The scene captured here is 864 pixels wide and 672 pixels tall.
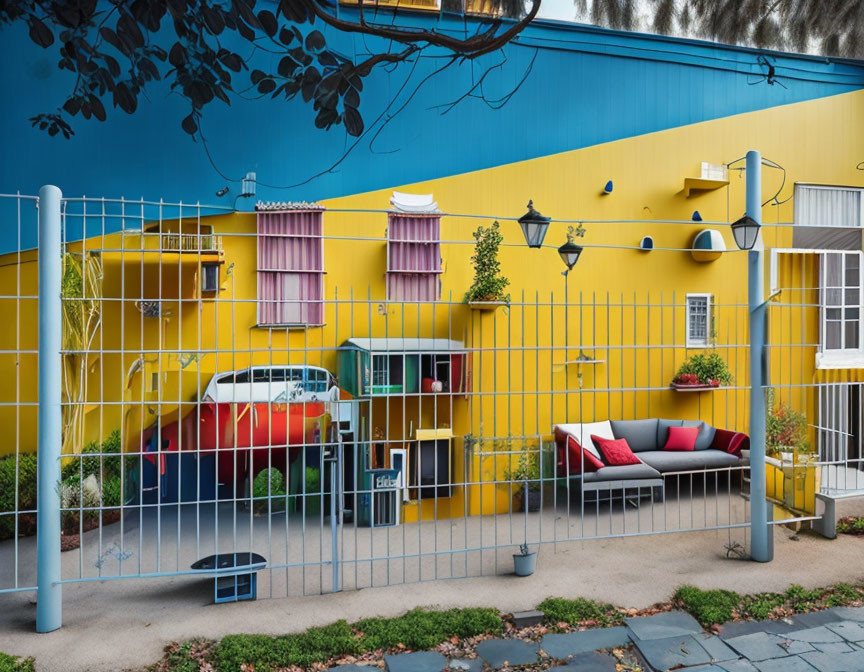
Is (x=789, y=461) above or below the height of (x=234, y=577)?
above

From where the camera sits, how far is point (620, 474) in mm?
7199

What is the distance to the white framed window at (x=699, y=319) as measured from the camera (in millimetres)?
8172

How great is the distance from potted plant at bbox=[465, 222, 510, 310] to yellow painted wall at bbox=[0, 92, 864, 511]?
27 cm

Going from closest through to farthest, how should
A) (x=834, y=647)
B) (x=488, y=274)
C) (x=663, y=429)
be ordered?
(x=834, y=647)
(x=488, y=274)
(x=663, y=429)

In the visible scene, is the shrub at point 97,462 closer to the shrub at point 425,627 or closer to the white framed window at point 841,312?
the shrub at point 425,627

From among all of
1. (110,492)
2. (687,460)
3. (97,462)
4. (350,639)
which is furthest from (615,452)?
(97,462)

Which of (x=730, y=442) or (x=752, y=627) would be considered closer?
(x=752, y=627)

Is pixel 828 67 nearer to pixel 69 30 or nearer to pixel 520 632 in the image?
pixel 520 632

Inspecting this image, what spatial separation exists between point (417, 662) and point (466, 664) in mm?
318

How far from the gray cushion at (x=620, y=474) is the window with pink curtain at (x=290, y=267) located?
11.5ft

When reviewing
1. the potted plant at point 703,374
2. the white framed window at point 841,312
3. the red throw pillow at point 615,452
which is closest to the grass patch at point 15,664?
the red throw pillow at point 615,452

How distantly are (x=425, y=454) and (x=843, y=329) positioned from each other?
227 inches

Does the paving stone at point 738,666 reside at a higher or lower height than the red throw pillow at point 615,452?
lower

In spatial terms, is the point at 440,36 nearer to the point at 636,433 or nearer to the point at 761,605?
the point at 636,433
